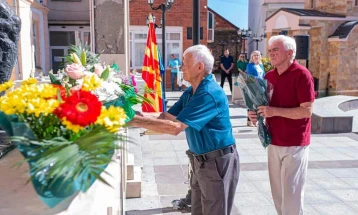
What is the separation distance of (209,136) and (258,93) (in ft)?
2.50

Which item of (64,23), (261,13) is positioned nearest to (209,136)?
(64,23)

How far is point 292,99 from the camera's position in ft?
10.1

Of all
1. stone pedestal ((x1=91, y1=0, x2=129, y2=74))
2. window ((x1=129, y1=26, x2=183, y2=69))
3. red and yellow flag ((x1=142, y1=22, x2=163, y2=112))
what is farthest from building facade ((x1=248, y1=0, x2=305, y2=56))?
stone pedestal ((x1=91, y1=0, x2=129, y2=74))

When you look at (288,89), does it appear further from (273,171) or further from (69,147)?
(69,147)

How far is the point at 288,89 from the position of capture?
307 cm

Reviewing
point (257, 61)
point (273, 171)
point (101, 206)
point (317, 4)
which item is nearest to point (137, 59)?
point (317, 4)

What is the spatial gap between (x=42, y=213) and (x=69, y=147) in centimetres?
36

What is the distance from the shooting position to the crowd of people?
99.7 inches

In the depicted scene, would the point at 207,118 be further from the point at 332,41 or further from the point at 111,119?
the point at 332,41

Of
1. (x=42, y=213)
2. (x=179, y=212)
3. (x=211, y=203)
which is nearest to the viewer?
(x=42, y=213)

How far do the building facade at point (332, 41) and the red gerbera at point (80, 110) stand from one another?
16.8 meters

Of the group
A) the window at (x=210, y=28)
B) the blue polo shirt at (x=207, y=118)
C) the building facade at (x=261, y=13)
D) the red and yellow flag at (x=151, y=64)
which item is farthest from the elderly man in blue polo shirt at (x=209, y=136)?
the building facade at (x=261, y=13)

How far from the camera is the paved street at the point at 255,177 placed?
4113mm

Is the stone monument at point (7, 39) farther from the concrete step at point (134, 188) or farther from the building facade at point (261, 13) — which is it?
the building facade at point (261, 13)
